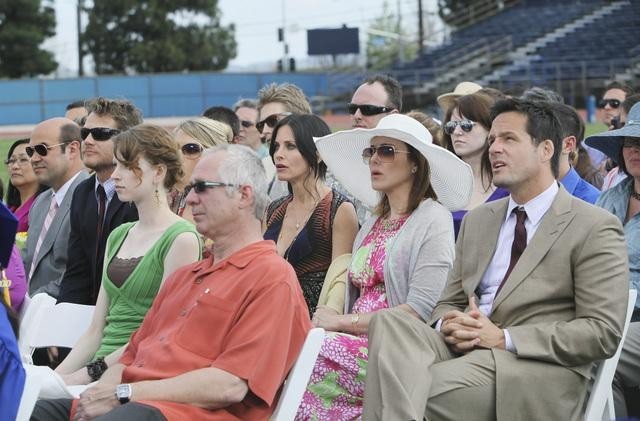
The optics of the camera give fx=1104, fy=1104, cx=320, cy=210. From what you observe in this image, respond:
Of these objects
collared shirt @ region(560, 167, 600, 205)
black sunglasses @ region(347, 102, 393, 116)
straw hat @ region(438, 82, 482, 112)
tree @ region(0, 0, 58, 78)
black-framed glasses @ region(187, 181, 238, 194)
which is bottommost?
collared shirt @ region(560, 167, 600, 205)

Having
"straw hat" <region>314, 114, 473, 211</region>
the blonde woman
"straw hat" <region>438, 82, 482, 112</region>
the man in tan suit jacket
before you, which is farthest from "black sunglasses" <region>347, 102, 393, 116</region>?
the man in tan suit jacket

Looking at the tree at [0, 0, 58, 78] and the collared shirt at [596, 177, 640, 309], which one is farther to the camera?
the tree at [0, 0, 58, 78]

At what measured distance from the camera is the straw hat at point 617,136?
5.32 metres

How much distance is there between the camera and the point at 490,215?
188 inches

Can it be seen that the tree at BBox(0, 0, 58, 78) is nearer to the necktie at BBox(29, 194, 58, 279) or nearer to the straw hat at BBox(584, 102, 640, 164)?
the necktie at BBox(29, 194, 58, 279)

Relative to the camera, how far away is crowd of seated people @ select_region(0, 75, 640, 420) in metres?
3.95

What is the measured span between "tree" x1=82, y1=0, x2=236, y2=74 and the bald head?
4843cm

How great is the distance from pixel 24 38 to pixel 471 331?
4998 centimetres

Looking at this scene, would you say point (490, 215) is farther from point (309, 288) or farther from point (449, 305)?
point (309, 288)

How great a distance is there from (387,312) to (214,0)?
54.8 meters

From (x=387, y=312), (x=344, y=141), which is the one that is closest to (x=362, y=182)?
(x=344, y=141)

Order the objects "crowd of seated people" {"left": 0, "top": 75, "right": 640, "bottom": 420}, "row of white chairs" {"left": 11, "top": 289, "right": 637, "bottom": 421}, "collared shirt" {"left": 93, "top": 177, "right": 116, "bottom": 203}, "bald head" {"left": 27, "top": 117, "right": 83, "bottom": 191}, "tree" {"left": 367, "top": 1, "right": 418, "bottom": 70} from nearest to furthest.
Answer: "row of white chairs" {"left": 11, "top": 289, "right": 637, "bottom": 421}
"crowd of seated people" {"left": 0, "top": 75, "right": 640, "bottom": 420}
"collared shirt" {"left": 93, "top": 177, "right": 116, "bottom": 203}
"bald head" {"left": 27, "top": 117, "right": 83, "bottom": 191}
"tree" {"left": 367, "top": 1, "right": 418, "bottom": 70}

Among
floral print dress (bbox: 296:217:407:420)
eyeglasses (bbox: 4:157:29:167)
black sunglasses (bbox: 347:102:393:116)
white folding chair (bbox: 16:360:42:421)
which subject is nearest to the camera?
white folding chair (bbox: 16:360:42:421)

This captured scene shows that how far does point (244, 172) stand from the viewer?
4.24 meters
